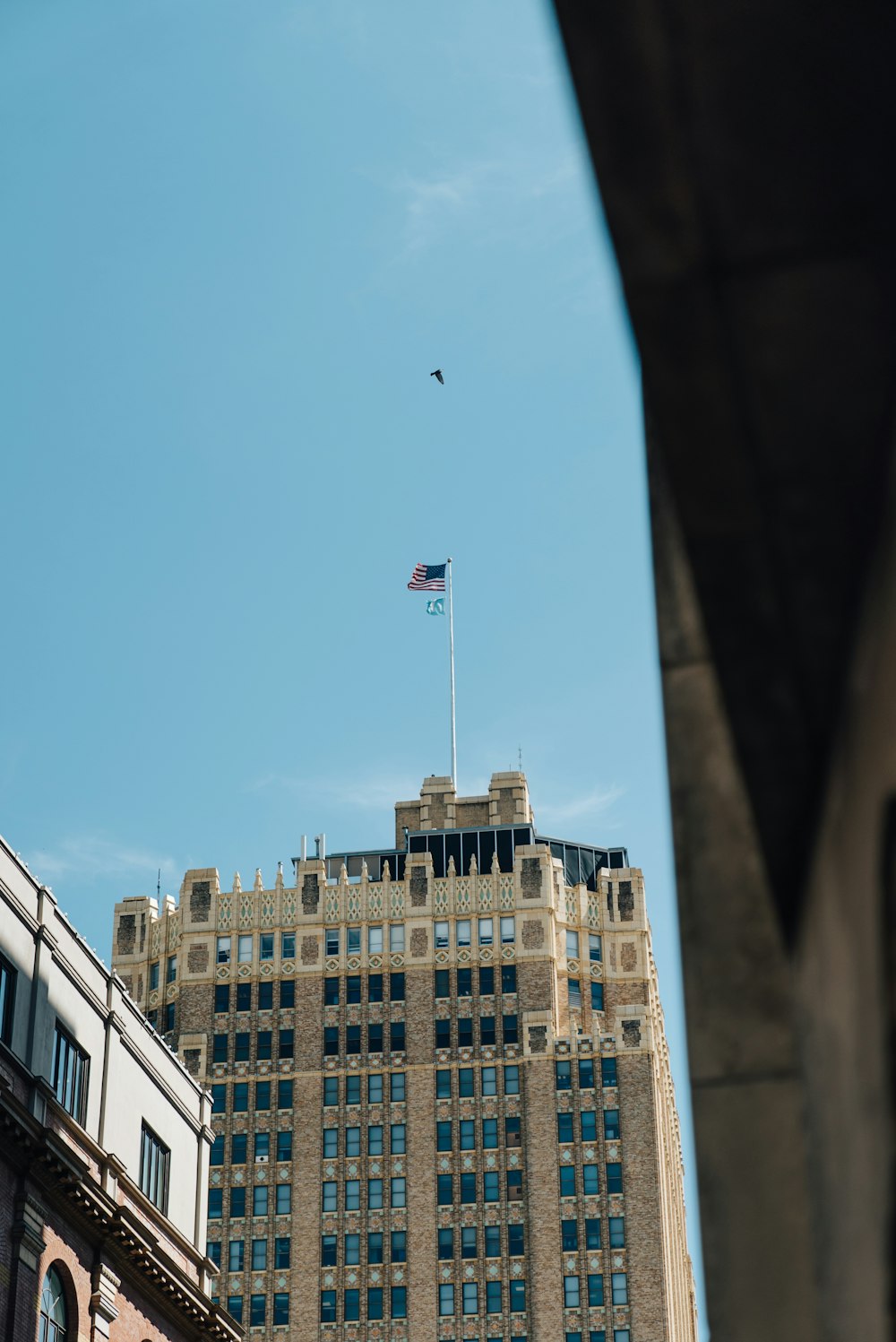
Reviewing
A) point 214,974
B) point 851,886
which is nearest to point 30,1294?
point 851,886

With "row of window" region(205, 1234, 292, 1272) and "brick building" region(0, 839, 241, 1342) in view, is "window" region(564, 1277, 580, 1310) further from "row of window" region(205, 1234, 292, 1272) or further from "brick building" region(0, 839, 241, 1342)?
"brick building" region(0, 839, 241, 1342)

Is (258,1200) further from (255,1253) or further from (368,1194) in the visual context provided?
(368,1194)

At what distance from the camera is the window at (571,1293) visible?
110 metres

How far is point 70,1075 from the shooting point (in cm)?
4288

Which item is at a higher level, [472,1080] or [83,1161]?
[472,1080]

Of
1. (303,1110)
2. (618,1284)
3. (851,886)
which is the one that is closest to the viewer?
(851,886)

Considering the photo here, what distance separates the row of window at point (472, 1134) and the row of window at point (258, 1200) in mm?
9856

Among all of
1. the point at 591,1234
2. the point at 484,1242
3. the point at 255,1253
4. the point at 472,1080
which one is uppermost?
the point at 472,1080

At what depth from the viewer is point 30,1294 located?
126 feet

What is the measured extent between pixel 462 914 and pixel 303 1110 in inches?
659

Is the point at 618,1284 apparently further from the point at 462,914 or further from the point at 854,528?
the point at 854,528

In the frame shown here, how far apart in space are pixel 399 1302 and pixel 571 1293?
10150 mm

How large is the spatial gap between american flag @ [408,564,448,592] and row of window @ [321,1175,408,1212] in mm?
36722

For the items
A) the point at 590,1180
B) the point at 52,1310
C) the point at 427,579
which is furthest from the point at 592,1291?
the point at 52,1310
